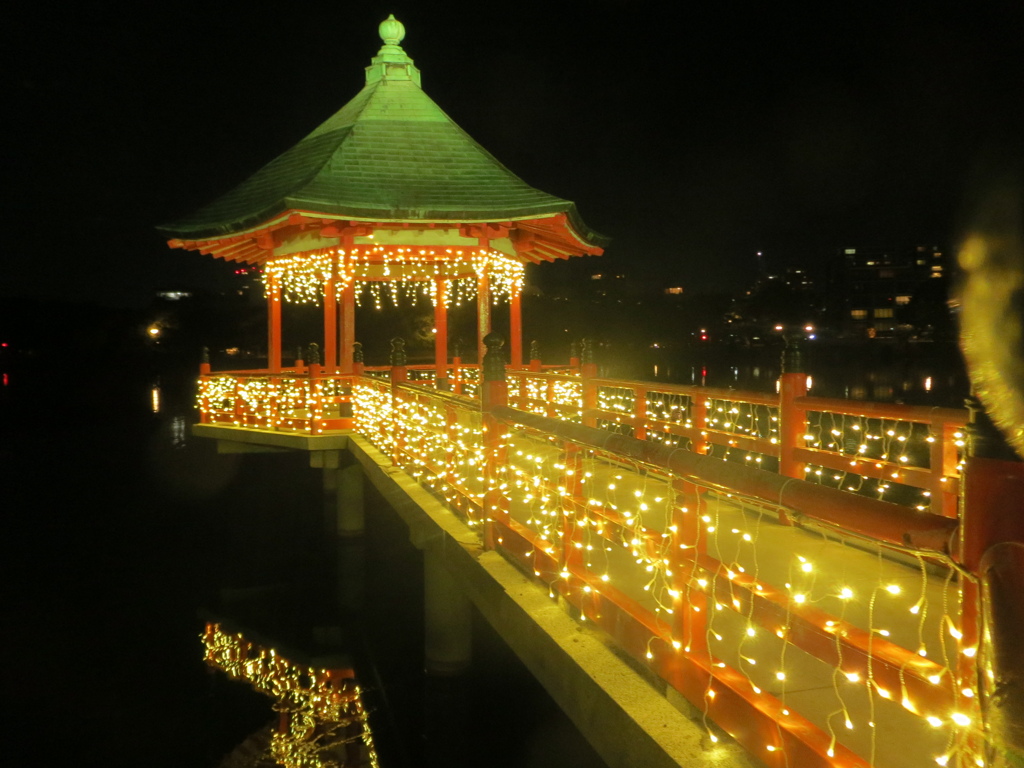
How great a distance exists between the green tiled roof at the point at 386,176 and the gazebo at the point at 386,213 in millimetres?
20

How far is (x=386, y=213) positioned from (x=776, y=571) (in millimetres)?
8087

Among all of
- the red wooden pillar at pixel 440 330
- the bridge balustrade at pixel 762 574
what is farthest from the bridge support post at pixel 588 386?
the bridge balustrade at pixel 762 574

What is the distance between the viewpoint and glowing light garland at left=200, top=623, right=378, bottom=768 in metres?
7.69

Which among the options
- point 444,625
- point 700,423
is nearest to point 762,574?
point 700,423

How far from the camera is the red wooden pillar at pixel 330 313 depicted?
40.7 ft

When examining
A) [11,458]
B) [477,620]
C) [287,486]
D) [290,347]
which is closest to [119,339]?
[290,347]

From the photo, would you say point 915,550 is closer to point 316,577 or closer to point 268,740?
point 268,740

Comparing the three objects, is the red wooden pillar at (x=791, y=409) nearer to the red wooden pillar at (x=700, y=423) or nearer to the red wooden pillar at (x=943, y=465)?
the red wooden pillar at (x=943, y=465)

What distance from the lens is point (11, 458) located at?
24.9 m

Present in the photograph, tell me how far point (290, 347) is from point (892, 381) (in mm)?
38922

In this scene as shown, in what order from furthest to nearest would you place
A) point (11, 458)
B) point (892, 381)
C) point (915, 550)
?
1. point (892, 381)
2. point (11, 458)
3. point (915, 550)

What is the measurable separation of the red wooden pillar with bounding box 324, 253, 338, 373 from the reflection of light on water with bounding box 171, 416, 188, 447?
1616 centimetres

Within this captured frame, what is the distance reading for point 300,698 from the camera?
891 cm

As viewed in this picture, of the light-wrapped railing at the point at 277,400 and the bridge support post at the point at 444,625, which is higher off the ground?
the light-wrapped railing at the point at 277,400
